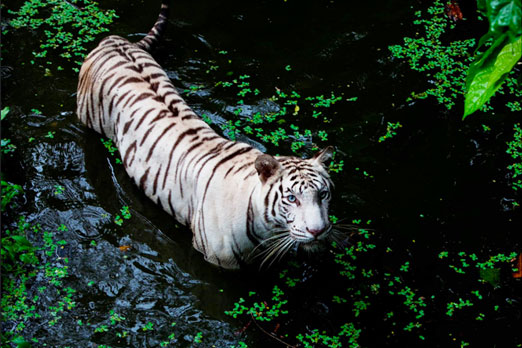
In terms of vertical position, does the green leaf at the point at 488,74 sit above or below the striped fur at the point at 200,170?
above

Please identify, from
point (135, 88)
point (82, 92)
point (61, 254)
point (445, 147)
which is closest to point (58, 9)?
point (82, 92)

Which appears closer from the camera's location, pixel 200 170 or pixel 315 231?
pixel 315 231

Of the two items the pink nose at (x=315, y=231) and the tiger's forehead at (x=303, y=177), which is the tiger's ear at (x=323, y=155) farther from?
the pink nose at (x=315, y=231)

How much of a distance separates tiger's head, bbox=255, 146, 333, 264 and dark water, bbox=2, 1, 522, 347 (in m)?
0.58

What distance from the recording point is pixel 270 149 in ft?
16.0

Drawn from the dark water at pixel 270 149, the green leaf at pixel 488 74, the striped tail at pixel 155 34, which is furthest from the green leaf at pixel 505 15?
the striped tail at pixel 155 34

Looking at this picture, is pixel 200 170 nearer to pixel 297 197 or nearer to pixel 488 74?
pixel 297 197

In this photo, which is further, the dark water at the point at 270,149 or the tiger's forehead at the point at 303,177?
the dark water at the point at 270,149

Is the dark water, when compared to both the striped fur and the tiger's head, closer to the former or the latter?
the striped fur

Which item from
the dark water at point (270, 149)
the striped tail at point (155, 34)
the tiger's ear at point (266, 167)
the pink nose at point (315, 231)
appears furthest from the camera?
the striped tail at point (155, 34)

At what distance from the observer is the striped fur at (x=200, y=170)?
137 inches

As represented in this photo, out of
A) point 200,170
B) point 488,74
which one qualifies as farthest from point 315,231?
point 488,74

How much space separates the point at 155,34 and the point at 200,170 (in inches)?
76.0

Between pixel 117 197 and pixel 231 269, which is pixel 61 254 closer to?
pixel 117 197
